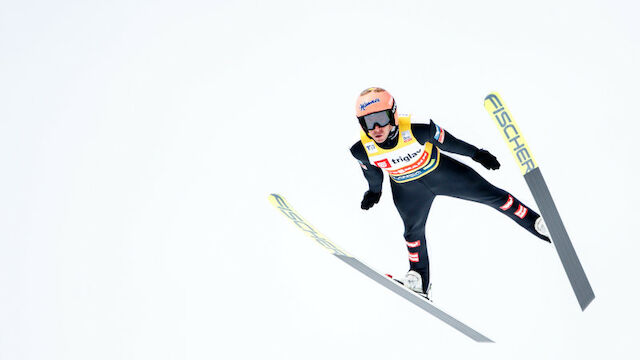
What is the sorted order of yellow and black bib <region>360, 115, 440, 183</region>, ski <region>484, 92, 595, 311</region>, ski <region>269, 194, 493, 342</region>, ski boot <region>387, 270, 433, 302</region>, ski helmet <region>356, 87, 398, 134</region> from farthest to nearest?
ski boot <region>387, 270, 433, 302</region> < ski <region>269, 194, 493, 342</region> < yellow and black bib <region>360, 115, 440, 183</region> < ski helmet <region>356, 87, 398, 134</region> < ski <region>484, 92, 595, 311</region>

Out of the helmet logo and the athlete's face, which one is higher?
→ the helmet logo

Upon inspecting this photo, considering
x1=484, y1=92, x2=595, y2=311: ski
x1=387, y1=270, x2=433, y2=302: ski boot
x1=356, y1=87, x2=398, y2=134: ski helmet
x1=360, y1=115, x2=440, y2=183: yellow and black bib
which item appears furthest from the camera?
x1=387, y1=270, x2=433, y2=302: ski boot

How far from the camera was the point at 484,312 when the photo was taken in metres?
3.81

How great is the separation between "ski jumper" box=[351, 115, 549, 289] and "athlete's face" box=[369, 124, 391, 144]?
95 millimetres

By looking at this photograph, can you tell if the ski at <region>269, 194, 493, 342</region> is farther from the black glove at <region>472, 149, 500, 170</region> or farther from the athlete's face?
the black glove at <region>472, 149, 500, 170</region>

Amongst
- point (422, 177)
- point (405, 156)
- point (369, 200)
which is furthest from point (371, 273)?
point (405, 156)

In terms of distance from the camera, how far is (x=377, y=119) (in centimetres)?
290

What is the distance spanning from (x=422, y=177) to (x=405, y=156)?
0.25 metres

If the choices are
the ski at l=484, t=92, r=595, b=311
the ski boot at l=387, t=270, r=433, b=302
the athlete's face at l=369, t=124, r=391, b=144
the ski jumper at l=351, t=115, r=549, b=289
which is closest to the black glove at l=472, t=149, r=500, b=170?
the ski jumper at l=351, t=115, r=549, b=289

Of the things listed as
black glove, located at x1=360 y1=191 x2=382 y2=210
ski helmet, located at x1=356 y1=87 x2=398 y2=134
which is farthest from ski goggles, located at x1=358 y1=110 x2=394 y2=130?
black glove, located at x1=360 y1=191 x2=382 y2=210

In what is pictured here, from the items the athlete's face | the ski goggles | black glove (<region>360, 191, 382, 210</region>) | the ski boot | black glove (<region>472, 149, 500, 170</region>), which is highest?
the ski goggles

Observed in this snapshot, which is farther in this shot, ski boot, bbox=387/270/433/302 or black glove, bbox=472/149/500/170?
ski boot, bbox=387/270/433/302

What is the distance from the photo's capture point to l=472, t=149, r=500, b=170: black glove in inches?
116

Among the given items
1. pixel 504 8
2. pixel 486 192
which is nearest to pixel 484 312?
pixel 486 192
